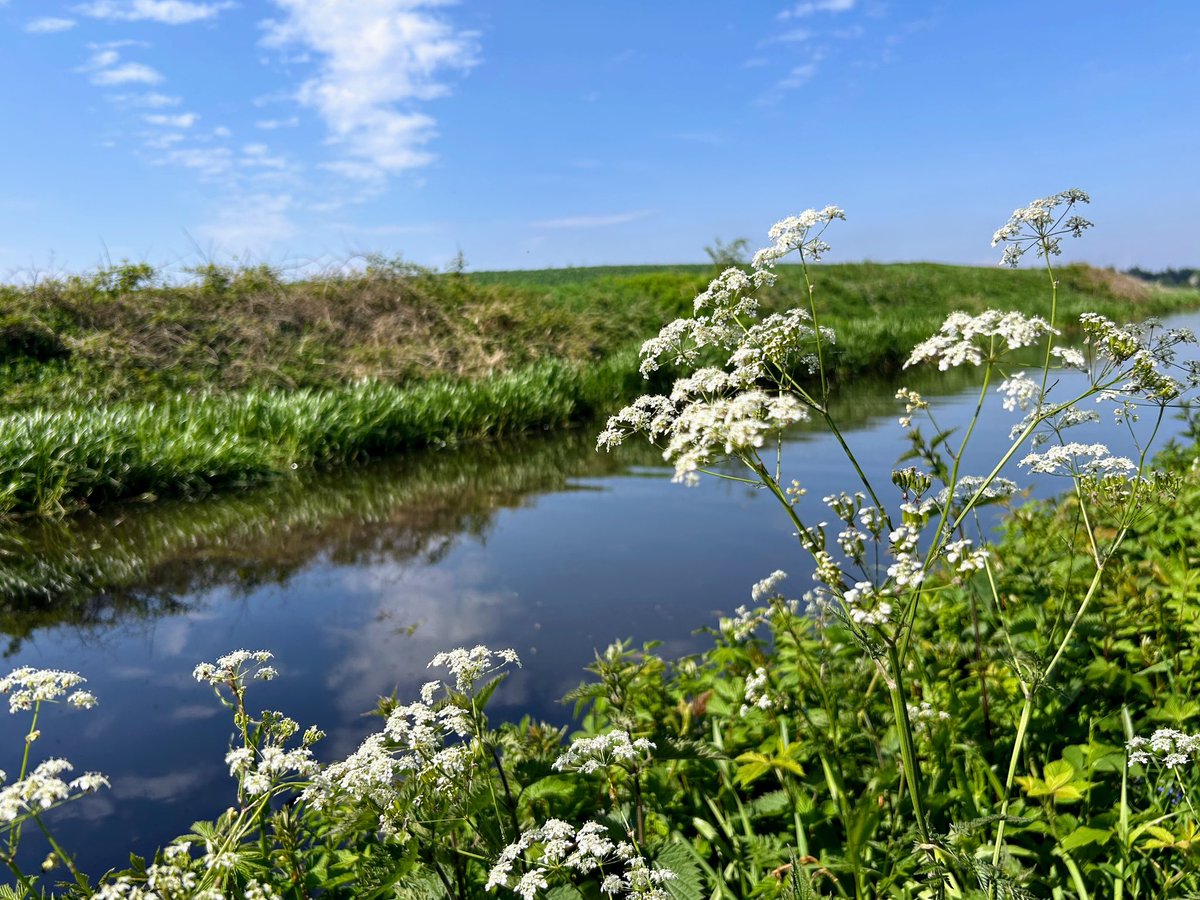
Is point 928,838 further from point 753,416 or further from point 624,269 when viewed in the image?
point 624,269

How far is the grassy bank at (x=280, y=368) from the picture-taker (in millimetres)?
10109

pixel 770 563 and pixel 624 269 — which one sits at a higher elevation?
pixel 624 269

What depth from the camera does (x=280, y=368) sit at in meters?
16.0

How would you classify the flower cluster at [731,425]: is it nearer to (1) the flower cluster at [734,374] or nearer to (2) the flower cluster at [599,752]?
(1) the flower cluster at [734,374]

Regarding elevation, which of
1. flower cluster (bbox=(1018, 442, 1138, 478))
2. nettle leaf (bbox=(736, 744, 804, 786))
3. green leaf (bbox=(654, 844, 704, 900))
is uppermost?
flower cluster (bbox=(1018, 442, 1138, 478))

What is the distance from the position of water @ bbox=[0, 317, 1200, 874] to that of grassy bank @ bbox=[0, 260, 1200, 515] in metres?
0.83

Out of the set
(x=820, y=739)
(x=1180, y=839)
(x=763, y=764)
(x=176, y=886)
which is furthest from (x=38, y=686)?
(x=1180, y=839)

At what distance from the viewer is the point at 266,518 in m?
9.02

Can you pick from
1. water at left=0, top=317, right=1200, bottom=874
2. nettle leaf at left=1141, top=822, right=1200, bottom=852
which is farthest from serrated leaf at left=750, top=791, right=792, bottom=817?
water at left=0, top=317, right=1200, bottom=874

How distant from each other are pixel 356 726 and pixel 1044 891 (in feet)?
10.5

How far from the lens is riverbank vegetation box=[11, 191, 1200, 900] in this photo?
207cm

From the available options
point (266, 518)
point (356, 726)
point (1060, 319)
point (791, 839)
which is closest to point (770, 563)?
point (356, 726)

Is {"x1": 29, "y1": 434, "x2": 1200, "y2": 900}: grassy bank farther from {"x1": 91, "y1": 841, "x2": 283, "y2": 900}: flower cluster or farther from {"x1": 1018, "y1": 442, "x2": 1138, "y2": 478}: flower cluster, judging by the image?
{"x1": 1018, "y1": 442, "x2": 1138, "y2": 478}: flower cluster

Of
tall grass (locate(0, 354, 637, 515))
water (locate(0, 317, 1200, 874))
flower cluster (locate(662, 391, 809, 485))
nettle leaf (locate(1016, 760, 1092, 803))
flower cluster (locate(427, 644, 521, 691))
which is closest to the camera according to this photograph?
flower cluster (locate(662, 391, 809, 485))
